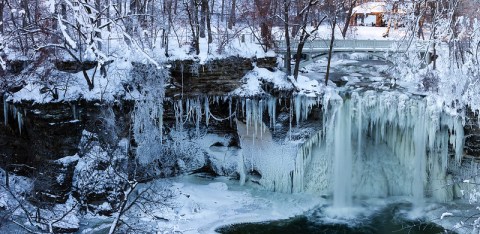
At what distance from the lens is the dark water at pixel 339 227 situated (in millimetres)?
15663

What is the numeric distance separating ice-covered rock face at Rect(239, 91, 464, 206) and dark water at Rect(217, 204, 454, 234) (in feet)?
4.86

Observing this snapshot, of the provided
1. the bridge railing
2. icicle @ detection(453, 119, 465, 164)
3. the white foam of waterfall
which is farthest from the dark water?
the bridge railing

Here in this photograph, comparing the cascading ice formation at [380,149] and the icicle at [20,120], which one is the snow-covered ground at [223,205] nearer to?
the cascading ice formation at [380,149]

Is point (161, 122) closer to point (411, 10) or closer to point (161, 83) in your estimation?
point (161, 83)

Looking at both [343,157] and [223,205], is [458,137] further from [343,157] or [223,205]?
[223,205]

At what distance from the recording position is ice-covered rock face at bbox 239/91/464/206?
1733 centimetres

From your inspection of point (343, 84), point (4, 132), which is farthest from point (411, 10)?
point (4, 132)

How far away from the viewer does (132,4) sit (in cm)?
1991

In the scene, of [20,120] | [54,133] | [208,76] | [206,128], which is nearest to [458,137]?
[208,76]

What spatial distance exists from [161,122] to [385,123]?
7.46 metres

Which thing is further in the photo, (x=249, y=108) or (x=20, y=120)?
(x=249, y=108)

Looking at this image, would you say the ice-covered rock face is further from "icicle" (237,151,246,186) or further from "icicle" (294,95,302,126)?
"icicle" (237,151,246,186)

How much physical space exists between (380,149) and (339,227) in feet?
12.5

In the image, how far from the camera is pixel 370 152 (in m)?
18.5
